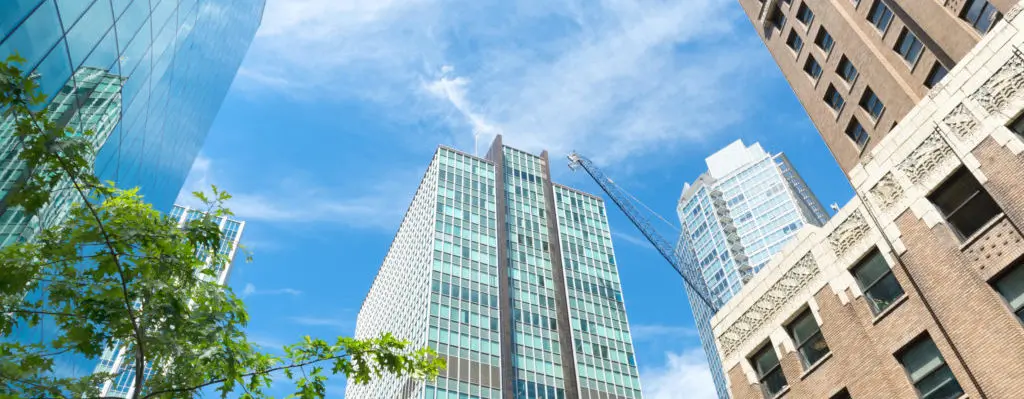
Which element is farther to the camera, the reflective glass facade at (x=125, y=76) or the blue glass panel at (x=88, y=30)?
the blue glass panel at (x=88, y=30)

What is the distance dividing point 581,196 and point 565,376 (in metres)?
39.0

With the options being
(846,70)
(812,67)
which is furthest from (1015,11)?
(812,67)

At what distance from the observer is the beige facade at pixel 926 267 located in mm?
15695

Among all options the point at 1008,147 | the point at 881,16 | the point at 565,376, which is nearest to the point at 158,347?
the point at 1008,147

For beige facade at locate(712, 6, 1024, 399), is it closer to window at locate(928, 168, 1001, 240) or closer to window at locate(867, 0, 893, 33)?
window at locate(928, 168, 1001, 240)

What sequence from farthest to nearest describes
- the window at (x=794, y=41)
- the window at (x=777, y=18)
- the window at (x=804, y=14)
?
the window at (x=777, y=18) → the window at (x=794, y=41) → the window at (x=804, y=14)

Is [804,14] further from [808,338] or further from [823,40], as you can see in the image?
[808,338]

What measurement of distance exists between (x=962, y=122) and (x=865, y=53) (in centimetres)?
1643

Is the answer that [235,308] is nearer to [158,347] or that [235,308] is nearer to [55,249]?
[158,347]

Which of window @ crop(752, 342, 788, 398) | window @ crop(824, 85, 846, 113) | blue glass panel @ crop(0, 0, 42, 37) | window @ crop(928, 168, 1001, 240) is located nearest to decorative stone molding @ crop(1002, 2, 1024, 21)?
window @ crop(928, 168, 1001, 240)

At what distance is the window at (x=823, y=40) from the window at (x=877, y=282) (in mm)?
20024

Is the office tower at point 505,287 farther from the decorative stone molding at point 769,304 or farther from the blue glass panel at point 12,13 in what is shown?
the blue glass panel at point 12,13

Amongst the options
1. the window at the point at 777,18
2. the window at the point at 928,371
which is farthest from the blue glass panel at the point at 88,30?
the window at the point at 777,18

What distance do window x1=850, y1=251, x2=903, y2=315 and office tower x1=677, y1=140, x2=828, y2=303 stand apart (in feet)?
433
